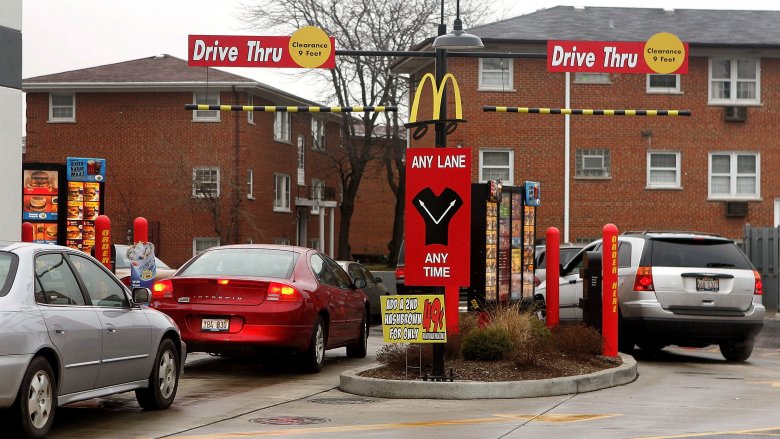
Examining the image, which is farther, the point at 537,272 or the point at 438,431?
the point at 537,272

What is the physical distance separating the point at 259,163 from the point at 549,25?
48.1 feet

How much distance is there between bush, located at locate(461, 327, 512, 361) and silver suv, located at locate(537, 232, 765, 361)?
3.40 meters

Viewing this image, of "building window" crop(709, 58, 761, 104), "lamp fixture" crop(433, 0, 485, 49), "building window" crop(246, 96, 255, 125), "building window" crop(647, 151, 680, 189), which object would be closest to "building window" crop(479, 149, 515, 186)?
"building window" crop(647, 151, 680, 189)

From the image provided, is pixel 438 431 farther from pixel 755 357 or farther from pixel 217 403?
pixel 755 357

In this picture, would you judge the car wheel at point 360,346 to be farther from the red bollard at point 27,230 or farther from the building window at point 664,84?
the building window at point 664,84

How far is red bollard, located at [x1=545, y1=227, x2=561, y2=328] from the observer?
1731 centimetres

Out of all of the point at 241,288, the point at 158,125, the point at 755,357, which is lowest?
the point at 755,357

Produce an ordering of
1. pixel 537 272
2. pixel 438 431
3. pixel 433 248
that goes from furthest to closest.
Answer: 1. pixel 537 272
2. pixel 433 248
3. pixel 438 431

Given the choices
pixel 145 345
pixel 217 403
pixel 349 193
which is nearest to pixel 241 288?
pixel 217 403

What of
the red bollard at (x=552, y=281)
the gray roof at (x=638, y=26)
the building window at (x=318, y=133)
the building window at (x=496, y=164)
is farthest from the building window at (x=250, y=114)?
the red bollard at (x=552, y=281)

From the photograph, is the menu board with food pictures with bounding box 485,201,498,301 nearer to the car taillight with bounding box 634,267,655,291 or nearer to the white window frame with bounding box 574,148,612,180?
the car taillight with bounding box 634,267,655,291

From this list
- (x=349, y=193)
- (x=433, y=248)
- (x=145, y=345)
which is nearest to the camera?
(x=145, y=345)

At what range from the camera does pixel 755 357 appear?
19141 mm

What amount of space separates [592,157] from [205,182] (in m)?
15.7
